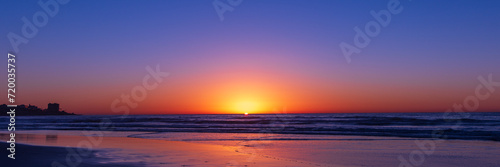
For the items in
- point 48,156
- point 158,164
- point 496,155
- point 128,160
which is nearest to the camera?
point 158,164

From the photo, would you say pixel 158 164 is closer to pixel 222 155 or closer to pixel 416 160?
pixel 222 155

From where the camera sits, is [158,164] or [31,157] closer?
[158,164]

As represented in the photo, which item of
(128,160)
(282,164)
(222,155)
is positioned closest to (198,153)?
(222,155)

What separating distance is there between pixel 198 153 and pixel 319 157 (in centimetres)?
434

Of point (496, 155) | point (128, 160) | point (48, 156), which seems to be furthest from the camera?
point (496, 155)

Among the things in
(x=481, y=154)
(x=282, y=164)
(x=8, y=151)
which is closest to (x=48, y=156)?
(x=8, y=151)

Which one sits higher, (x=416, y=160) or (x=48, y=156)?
(x=48, y=156)

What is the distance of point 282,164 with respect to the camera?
1159 cm

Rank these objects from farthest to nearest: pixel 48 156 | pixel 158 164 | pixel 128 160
A: pixel 48 156 → pixel 128 160 → pixel 158 164

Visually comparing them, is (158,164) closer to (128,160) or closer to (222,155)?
(128,160)

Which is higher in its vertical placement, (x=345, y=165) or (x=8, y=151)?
(x=8, y=151)

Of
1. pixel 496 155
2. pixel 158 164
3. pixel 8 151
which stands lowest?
pixel 496 155

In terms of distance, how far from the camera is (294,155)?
14.0m

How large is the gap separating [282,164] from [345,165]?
1.86m
